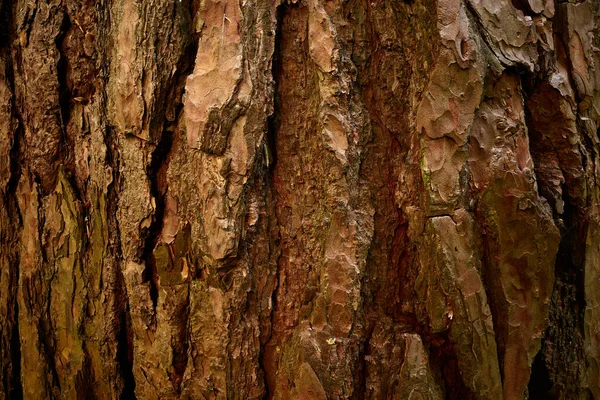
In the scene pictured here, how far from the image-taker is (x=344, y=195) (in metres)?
1.02

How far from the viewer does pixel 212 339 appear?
1.04 metres

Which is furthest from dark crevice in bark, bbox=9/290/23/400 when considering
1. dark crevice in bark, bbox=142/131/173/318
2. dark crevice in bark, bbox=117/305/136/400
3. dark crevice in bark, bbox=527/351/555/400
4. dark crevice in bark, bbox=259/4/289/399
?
dark crevice in bark, bbox=527/351/555/400

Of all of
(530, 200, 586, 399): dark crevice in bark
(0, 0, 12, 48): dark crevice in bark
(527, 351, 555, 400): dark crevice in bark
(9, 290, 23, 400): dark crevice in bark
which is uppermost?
(0, 0, 12, 48): dark crevice in bark

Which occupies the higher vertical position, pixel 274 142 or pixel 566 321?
pixel 274 142

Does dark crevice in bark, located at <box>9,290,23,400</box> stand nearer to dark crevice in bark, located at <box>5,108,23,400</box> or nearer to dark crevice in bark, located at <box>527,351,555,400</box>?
dark crevice in bark, located at <box>5,108,23,400</box>

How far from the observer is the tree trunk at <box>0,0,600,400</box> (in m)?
1.01

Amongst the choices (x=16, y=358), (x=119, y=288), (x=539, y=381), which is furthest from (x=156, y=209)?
(x=539, y=381)

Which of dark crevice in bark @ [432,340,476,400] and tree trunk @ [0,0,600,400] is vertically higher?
tree trunk @ [0,0,600,400]

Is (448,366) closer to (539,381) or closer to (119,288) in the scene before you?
(539,381)

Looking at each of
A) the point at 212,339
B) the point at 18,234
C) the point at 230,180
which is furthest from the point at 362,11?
the point at 18,234

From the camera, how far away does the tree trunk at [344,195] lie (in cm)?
101

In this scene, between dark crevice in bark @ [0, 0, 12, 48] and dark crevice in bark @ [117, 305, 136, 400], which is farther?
dark crevice in bark @ [0, 0, 12, 48]

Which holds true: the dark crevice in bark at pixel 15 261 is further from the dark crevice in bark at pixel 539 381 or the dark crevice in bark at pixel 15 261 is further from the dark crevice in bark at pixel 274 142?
the dark crevice in bark at pixel 539 381

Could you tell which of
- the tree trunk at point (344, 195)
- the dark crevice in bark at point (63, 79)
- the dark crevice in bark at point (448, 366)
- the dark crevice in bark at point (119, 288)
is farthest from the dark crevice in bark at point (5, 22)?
the dark crevice in bark at point (448, 366)
